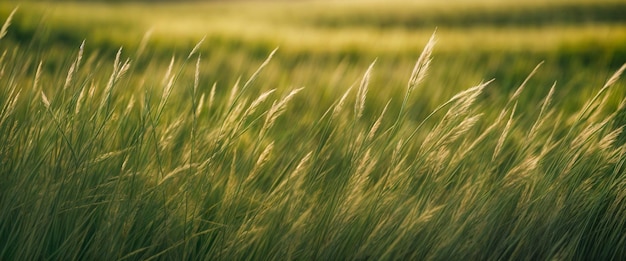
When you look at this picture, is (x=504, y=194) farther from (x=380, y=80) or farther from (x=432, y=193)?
(x=380, y=80)

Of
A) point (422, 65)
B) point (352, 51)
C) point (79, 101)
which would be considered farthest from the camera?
point (352, 51)

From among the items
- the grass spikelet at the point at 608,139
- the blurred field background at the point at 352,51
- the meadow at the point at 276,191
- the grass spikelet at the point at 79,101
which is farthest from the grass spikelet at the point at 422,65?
the blurred field background at the point at 352,51

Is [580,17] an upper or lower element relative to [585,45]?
upper

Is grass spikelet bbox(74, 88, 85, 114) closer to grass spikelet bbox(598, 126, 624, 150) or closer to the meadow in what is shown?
the meadow

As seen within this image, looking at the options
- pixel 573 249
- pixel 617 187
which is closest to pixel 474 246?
pixel 573 249

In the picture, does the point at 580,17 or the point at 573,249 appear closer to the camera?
the point at 573,249

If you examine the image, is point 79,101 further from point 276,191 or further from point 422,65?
point 422,65

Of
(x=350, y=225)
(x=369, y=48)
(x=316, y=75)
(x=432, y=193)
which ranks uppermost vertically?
(x=369, y=48)

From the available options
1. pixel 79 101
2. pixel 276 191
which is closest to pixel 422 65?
pixel 276 191

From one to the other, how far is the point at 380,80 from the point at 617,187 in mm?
2379

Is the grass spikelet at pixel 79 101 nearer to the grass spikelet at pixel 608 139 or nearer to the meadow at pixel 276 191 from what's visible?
the meadow at pixel 276 191

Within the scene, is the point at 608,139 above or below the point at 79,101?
above

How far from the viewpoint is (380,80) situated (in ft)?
12.6

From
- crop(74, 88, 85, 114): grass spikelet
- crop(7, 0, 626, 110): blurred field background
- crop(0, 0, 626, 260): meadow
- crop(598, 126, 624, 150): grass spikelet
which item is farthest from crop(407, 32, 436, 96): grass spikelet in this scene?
crop(7, 0, 626, 110): blurred field background
